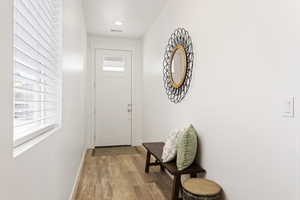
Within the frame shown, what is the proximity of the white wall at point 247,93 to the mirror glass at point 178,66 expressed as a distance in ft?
0.86

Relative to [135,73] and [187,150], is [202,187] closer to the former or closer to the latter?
[187,150]

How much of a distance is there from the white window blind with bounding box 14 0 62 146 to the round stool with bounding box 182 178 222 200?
1.19m

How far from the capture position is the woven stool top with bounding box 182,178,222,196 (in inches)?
60.6

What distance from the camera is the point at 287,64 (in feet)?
3.60

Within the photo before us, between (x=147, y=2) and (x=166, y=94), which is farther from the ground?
(x=147, y=2)

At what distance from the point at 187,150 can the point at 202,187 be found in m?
0.41

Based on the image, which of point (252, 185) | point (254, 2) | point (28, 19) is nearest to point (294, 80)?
point (254, 2)

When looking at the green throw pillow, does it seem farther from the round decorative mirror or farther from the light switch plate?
the light switch plate

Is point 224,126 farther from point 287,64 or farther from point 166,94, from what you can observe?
point 166,94

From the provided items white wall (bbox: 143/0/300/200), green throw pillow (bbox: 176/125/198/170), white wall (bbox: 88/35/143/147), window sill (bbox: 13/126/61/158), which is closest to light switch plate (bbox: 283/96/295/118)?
white wall (bbox: 143/0/300/200)

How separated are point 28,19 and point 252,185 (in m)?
1.70

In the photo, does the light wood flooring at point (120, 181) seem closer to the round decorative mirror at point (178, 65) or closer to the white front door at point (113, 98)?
the white front door at point (113, 98)

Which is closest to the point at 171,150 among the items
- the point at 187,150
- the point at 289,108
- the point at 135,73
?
the point at 187,150

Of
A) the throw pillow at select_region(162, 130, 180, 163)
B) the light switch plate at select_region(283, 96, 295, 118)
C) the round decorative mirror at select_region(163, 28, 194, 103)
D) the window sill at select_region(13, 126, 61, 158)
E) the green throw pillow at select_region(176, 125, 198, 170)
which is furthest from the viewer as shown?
the round decorative mirror at select_region(163, 28, 194, 103)
